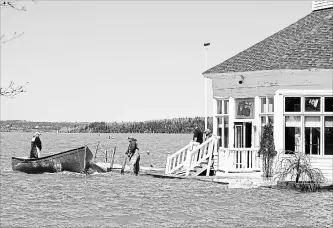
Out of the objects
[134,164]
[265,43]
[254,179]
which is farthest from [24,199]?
[265,43]

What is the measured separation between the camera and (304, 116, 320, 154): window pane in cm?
2864

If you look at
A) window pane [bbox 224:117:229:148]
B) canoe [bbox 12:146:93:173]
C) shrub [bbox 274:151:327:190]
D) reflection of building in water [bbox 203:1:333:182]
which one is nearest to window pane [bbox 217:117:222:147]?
reflection of building in water [bbox 203:1:333:182]

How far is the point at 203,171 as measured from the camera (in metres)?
32.9

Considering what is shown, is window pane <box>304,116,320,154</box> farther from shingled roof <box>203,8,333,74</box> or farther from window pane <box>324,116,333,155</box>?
shingled roof <box>203,8,333,74</box>

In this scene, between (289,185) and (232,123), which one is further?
(232,123)

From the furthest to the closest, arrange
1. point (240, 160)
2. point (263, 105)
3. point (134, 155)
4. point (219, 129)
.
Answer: point (134, 155), point (219, 129), point (240, 160), point (263, 105)

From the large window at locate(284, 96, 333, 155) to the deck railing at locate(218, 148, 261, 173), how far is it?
1.67 metres

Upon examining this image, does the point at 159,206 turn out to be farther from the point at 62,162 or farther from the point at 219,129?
the point at 62,162

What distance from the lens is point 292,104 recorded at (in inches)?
1144

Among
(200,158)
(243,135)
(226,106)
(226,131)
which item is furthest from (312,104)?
(200,158)

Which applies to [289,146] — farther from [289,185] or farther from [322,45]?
[322,45]

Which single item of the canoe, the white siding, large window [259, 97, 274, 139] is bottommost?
the canoe

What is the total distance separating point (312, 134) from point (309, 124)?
407 millimetres

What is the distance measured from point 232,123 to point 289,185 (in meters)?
4.85
